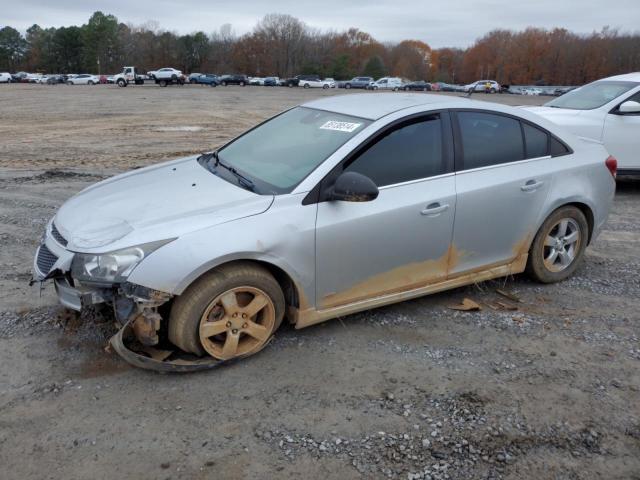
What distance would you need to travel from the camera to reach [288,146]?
4.25 m

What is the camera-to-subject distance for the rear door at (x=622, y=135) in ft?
26.7

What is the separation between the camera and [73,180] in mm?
8859

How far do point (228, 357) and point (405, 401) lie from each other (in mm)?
1128

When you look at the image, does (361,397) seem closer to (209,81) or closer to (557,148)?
(557,148)

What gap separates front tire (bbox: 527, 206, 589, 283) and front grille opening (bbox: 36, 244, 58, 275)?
371 cm

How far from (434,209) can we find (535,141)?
1317mm

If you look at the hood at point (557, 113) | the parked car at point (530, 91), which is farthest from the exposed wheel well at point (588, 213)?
the parked car at point (530, 91)

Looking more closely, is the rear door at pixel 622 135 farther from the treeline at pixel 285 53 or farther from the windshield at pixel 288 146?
the treeline at pixel 285 53

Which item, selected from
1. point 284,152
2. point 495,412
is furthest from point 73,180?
point 495,412

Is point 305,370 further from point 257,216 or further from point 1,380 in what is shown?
point 1,380

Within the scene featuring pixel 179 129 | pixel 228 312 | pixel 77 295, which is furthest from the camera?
pixel 179 129

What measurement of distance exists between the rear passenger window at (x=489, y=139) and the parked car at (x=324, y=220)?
12 millimetres

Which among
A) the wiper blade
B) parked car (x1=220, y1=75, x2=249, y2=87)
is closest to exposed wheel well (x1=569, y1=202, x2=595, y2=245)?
the wiper blade

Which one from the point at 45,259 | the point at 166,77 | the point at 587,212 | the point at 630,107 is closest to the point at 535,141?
the point at 587,212
